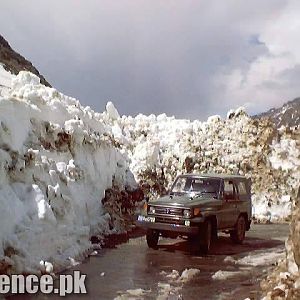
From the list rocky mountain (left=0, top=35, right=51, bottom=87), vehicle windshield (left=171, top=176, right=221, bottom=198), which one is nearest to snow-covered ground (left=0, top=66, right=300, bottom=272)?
vehicle windshield (left=171, top=176, right=221, bottom=198)

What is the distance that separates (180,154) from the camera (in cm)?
2591

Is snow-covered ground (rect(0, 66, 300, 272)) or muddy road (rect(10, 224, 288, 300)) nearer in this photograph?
muddy road (rect(10, 224, 288, 300))

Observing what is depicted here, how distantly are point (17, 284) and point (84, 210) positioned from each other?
619 cm

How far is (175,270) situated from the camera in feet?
38.9

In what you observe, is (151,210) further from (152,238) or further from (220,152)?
(220,152)

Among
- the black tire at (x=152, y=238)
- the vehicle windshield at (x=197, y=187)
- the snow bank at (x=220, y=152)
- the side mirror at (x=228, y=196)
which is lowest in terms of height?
the black tire at (x=152, y=238)

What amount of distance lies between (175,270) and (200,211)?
2.50m

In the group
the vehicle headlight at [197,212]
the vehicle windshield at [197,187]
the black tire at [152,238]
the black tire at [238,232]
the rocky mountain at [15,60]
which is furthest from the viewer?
the rocky mountain at [15,60]

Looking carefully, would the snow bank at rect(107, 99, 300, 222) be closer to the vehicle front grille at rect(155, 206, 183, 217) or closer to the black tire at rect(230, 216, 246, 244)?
the black tire at rect(230, 216, 246, 244)

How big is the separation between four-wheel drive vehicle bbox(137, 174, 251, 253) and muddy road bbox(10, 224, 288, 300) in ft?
1.69

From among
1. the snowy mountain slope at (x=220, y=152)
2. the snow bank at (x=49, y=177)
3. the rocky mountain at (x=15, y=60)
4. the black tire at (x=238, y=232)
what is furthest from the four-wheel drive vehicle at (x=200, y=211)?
the rocky mountain at (x=15, y=60)

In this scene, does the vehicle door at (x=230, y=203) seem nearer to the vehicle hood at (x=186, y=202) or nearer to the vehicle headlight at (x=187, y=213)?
the vehicle hood at (x=186, y=202)

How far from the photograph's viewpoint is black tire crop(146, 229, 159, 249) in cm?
1482

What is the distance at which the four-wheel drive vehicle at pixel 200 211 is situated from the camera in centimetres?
1394
